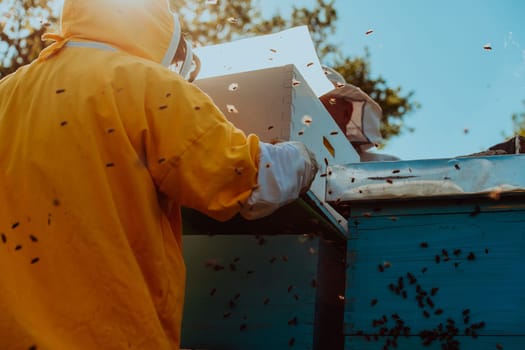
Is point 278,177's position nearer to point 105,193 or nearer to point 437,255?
point 105,193

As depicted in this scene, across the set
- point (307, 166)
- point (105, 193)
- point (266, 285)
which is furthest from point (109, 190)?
point (266, 285)

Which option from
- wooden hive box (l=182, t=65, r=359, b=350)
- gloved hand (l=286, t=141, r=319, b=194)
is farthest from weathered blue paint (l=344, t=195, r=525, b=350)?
gloved hand (l=286, t=141, r=319, b=194)

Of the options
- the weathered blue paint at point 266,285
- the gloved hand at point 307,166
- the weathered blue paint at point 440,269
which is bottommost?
the weathered blue paint at point 266,285

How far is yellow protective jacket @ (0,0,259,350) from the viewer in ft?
5.02

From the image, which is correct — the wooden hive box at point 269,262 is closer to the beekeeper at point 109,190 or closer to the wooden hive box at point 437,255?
the wooden hive box at point 437,255

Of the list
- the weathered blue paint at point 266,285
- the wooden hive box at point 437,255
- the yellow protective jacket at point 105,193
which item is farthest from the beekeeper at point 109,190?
the weathered blue paint at point 266,285

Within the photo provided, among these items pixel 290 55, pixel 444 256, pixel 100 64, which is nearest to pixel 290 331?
pixel 444 256

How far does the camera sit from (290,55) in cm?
332

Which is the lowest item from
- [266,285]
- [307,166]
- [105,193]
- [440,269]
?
[266,285]

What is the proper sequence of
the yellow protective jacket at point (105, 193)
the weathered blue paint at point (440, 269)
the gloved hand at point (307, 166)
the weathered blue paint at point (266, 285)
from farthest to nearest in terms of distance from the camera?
the weathered blue paint at point (266, 285) → the weathered blue paint at point (440, 269) → the gloved hand at point (307, 166) → the yellow protective jacket at point (105, 193)

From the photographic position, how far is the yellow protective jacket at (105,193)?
5.02 ft

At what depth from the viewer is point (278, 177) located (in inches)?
69.8

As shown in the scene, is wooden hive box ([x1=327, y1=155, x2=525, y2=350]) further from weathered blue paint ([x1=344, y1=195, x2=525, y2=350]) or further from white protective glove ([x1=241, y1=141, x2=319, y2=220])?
white protective glove ([x1=241, y1=141, x2=319, y2=220])

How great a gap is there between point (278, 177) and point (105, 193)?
476 millimetres
